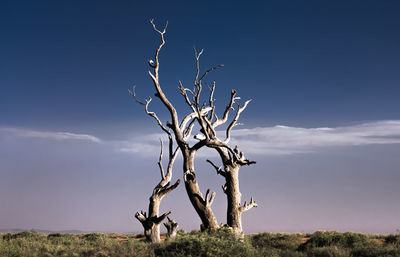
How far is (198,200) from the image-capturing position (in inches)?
711

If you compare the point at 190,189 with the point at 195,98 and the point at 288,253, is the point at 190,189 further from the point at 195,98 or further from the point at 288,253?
the point at 288,253

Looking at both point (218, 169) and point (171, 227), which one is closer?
point (218, 169)

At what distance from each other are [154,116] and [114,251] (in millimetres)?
11889

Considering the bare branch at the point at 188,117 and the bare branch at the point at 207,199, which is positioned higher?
the bare branch at the point at 188,117

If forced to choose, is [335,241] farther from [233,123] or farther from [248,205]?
[233,123]

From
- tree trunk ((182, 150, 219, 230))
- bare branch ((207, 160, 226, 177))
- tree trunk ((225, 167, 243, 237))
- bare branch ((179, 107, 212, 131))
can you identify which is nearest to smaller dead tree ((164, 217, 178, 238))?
tree trunk ((182, 150, 219, 230))

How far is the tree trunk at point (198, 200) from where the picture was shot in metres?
17.9

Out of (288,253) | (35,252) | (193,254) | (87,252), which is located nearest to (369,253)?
(288,253)

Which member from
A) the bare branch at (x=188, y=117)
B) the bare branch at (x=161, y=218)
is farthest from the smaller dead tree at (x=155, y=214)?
the bare branch at (x=188, y=117)

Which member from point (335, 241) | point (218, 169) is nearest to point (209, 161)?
point (218, 169)

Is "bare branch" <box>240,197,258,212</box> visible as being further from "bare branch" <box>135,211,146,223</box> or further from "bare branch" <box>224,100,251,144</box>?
"bare branch" <box>135,211,146,223</box>

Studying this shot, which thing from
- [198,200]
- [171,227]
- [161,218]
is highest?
[198,200]

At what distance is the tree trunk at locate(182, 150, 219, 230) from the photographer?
1786 centimetres

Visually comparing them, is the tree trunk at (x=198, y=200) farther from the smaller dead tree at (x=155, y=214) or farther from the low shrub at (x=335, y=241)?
the low shrub at (x=335, y=241)
